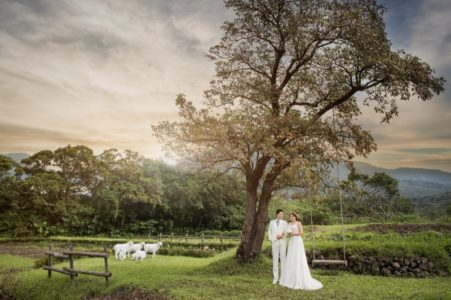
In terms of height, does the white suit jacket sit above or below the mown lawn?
above

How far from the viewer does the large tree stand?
50.6 ft

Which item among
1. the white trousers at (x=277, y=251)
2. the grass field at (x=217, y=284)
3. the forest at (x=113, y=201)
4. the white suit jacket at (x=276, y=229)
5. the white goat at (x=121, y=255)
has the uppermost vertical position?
the forest at (x=113, y=201)

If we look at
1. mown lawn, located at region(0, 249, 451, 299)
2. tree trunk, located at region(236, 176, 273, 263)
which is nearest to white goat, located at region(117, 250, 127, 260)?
mown lawn, located at region(0, 249, 451, 299)

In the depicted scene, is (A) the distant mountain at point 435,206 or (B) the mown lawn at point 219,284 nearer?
(B) the mown lawn at point 219,284

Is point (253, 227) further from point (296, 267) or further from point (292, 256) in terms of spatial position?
point (296, 267)

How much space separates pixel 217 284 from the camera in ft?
44.8

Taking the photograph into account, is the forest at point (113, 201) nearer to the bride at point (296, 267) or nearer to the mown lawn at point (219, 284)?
the mown lawn at point (219, 284)

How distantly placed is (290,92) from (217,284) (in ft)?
29.5

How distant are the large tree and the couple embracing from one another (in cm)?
254

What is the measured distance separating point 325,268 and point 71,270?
11.3 meters

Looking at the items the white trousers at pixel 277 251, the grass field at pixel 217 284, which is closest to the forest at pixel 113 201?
the grass field at pixel 217 284

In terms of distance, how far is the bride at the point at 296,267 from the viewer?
506 inches

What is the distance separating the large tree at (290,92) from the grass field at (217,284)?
2366 mm

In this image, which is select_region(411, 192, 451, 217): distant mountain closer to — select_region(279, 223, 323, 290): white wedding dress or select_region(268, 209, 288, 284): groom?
select_region(268, 209, 288, 284): groom
